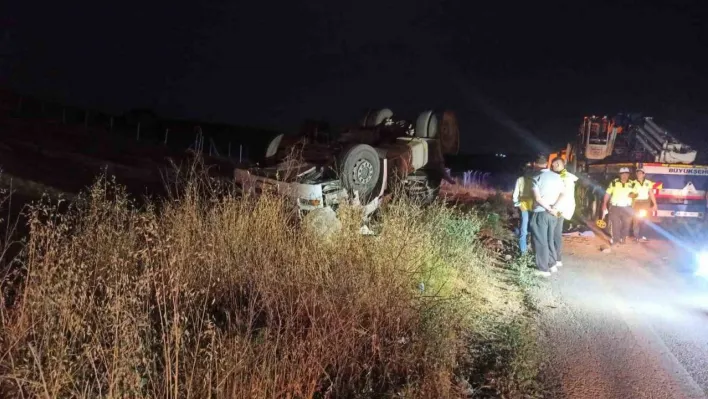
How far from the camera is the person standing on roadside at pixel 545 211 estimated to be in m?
7.82

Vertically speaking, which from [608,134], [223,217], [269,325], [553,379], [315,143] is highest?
[608,134]

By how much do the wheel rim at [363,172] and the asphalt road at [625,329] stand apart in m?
3.14

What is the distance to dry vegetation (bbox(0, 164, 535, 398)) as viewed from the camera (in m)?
3.11

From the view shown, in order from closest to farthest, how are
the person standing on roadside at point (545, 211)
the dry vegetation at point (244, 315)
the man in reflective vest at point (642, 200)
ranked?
the dry vegetation at point (244, 315) → the person standing on roadside at point (545, 211) → the man in reflective vest at point (642, 200)

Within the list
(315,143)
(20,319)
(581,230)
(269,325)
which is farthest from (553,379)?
(581,230)

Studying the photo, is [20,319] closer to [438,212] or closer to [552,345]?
[552,345]

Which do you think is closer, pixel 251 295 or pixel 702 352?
pixel 251 295

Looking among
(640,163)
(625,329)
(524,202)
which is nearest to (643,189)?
(640,163)

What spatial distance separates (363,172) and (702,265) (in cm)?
481

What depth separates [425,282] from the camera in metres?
5.41

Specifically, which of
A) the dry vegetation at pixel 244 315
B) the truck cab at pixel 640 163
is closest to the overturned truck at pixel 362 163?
the dry vegetation at pixel 244 315

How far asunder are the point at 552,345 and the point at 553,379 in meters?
0.78

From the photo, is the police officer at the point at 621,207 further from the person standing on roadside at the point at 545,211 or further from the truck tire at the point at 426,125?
the truck tire at the point at 426,125

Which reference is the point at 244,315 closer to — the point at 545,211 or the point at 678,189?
the point at 545,211
